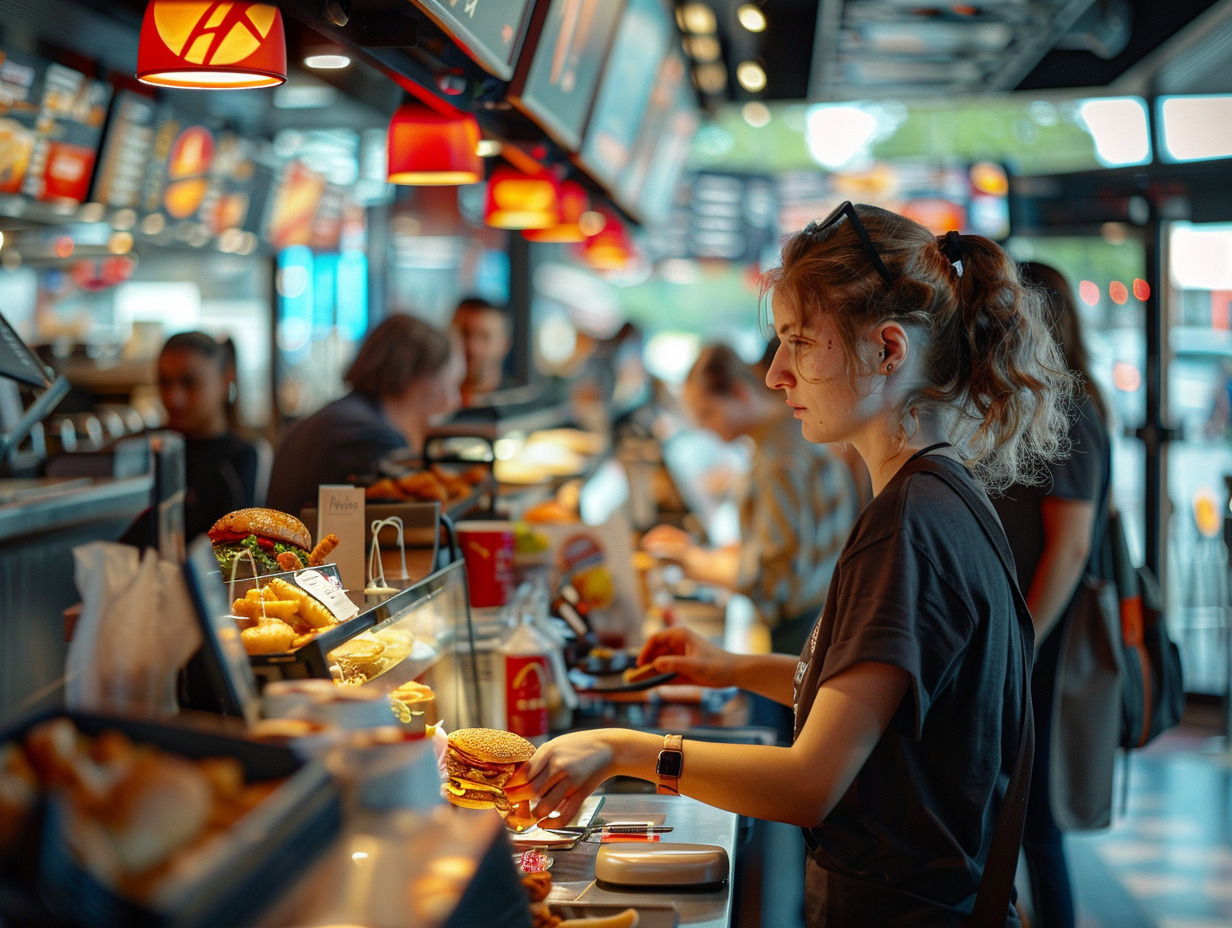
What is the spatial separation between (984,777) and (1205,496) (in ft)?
20.6

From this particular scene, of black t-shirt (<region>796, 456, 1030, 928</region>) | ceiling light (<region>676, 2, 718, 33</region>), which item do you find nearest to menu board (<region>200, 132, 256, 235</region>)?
ceiling light (<region>676, 2, 718, 33</region>)

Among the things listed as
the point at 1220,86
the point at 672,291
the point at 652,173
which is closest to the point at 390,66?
the point at 652,173

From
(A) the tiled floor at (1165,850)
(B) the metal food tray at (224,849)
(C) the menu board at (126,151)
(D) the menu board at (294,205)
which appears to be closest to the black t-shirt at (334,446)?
(B) the metal food tray at (224,849)

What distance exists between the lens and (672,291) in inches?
604

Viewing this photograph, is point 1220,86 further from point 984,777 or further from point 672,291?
point 672,291

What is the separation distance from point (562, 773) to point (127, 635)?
0.69 metres

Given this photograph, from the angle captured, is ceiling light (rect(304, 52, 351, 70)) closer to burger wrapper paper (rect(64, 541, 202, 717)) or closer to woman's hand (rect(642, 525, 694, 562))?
burger wrapper paper (rect(64, 541, 202, 717))

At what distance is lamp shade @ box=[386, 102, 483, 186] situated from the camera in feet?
10.7

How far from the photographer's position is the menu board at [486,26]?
2.43 meters

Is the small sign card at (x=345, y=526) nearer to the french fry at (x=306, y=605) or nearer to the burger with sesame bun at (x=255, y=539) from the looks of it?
the burger with sesame bun at (x=255, y=539)

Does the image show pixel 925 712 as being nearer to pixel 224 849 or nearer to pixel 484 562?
pixel 224 849

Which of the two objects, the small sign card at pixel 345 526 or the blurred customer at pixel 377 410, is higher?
the blurred customer at pixel 377 410

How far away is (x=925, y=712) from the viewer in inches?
60.5

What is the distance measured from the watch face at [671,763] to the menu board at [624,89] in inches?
130
